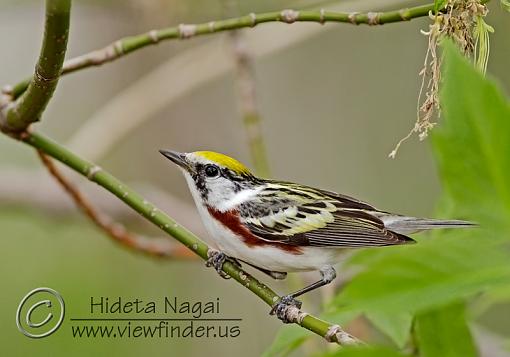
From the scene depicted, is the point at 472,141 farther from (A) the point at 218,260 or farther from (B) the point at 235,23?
(A) the point at 218,260

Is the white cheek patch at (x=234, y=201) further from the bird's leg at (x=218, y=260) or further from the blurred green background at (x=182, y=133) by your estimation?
the blurred green background at (x=182, y=133)

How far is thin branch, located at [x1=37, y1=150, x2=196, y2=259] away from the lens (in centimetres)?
223

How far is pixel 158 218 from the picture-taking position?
1655 mm

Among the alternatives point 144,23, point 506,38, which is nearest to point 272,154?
point 144,23

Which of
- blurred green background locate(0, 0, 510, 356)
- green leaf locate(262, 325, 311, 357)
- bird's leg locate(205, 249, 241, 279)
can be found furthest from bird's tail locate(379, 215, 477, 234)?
blurred green background locate(0, 0, 510, 356)

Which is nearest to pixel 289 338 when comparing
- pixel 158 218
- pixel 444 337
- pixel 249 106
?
pixel 444 337

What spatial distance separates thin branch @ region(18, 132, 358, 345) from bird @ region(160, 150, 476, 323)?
255 mm

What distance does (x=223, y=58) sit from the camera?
12.5ft

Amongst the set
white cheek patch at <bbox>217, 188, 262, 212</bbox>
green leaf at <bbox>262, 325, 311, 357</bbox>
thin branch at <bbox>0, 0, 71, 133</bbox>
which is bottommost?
green leaf at <bbox>262, 325, 311, 357</bbox>

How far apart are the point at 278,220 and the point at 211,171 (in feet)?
0.74

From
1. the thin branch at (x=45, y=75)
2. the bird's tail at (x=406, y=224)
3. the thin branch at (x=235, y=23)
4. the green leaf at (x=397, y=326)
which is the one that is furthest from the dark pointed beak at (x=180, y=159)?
the green leaf at (x=397, y=326)

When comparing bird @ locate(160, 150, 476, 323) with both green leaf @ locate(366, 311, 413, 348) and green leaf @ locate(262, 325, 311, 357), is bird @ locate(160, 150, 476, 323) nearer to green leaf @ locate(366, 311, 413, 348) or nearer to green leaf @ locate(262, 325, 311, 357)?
green leaf @ locate(366, 311, 413, 348)

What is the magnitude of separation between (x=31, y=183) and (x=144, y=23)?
3.37 ft

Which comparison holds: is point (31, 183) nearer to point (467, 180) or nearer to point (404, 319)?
point (404, 319)
